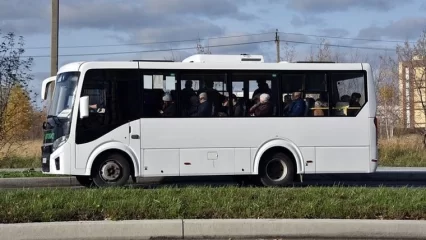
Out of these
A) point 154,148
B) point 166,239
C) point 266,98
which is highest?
point 266,98

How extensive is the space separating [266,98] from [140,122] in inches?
115

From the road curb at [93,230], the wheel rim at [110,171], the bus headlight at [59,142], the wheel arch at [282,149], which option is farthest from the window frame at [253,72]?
the road curb at [93,230]

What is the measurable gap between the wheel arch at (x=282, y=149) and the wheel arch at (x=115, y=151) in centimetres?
267

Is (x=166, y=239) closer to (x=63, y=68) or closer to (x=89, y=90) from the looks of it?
(x=89, y=90)

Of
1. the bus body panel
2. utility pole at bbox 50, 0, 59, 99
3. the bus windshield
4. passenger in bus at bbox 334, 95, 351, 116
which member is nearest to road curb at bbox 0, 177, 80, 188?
the bus windshield

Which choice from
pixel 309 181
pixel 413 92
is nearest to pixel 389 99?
pixel 413 92

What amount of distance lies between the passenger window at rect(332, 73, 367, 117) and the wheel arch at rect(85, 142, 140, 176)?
4.71 m

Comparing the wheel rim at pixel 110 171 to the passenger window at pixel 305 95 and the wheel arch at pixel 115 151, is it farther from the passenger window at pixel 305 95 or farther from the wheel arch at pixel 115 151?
the passenger window at pixel 305 95

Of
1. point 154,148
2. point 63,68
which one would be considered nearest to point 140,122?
point 154,148

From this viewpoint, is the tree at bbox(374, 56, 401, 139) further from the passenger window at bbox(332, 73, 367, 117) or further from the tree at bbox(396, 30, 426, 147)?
the passenger window at bbox(332, 73, 367, 117)

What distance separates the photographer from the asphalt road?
55.1 ft

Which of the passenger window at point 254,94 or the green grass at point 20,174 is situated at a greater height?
the passenger window at point 254,94

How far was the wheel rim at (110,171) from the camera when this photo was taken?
567 inches

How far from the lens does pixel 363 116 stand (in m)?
15.6
